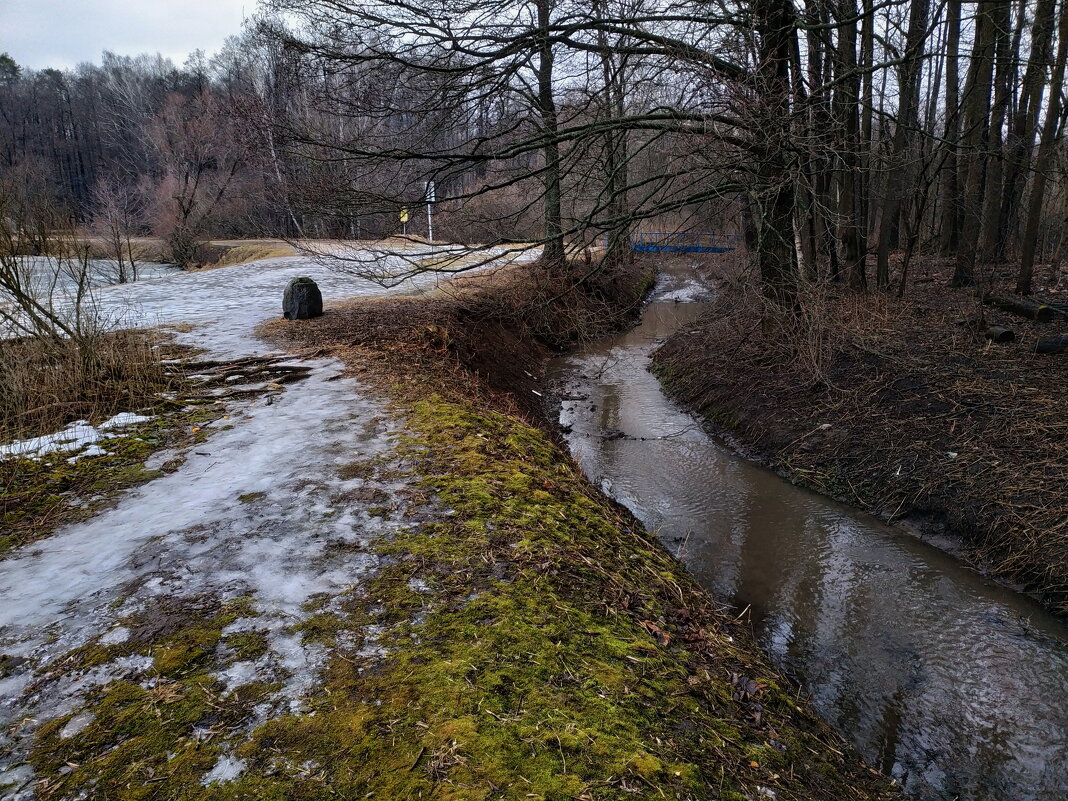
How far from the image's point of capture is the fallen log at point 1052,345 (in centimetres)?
819

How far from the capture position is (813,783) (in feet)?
8.67

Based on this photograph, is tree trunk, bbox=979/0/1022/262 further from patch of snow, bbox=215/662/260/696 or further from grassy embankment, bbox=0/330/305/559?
patch of snow, bbox=215/662/260/696

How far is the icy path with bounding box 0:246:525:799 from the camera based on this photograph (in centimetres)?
244

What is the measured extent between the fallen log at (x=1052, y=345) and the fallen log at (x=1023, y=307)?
5.64ft

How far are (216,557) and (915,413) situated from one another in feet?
25.4

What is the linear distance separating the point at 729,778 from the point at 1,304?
7.07m

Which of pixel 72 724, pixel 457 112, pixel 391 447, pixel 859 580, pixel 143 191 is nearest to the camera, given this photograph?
pixel 72 724

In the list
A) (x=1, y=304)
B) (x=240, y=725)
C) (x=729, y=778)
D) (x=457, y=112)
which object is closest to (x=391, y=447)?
(x=240, y=725)

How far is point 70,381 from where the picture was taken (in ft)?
17.9

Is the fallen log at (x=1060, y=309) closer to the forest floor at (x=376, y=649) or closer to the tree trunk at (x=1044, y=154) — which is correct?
the tree trunk at (x=1044, y=154)

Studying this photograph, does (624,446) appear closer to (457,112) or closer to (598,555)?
(598,555)

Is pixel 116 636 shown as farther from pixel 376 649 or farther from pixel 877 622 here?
pixel 877 622

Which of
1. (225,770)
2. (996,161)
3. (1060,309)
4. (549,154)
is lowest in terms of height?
(225,770)

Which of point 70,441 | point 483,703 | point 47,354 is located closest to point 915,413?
point 483,703
